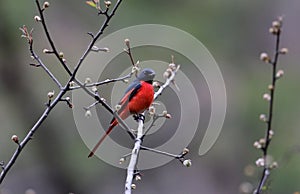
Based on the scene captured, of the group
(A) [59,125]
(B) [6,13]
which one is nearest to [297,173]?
(A) [59,125]

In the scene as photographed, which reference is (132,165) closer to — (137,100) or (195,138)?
(137,100)

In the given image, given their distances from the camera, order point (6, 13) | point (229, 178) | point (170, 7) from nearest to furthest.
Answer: point (6, 13), point (229, 178), point (170, 7)

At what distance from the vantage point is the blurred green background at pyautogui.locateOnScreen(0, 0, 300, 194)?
222 inches

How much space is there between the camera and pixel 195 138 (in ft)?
19.4

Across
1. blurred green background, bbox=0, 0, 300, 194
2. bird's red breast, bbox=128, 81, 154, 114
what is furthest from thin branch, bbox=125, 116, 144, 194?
blurred green background, bbox=0, 0, 300, 194

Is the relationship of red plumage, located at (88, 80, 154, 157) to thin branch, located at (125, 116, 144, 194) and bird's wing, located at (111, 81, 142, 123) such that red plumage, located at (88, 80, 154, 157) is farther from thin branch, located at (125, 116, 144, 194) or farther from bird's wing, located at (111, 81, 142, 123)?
thin branch, located at (125, 116, 144, 194)

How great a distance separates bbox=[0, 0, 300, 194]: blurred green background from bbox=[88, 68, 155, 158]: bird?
9.29ft

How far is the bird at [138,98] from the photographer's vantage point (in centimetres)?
225

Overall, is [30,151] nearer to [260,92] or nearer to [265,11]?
[260,92]

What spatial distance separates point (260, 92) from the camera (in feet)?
21.4

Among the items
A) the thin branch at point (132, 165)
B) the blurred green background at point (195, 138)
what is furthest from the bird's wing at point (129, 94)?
the blurred green background at point (195, 138)

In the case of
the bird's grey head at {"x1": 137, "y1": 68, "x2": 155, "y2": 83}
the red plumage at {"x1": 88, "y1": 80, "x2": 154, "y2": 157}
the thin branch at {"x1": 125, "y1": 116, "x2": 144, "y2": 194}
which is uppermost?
the bird's grey head at {"x1": 137, "y1": 68, "x2": 155, "y2": 83}

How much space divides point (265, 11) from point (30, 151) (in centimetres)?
392

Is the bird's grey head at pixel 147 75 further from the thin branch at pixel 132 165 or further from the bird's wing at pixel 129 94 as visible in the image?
the thin branch at pixel 132 165
